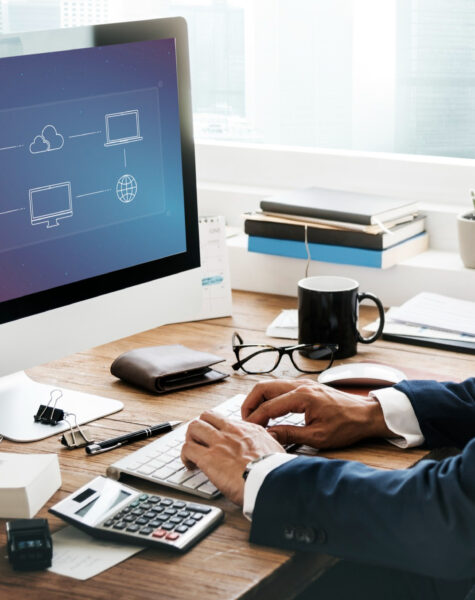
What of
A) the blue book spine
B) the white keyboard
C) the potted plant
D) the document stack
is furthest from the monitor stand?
the potted plant

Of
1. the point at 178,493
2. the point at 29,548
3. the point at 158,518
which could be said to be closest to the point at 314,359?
the point at 178,493

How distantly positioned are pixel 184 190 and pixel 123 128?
6.8 inches

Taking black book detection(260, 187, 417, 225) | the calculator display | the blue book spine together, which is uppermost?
black book detection(260, 187, 417, 225)

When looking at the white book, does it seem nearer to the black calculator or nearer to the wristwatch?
the black calculator

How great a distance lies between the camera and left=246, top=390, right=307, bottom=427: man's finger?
1306 millimetres

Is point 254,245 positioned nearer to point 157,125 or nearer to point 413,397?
point 157,125

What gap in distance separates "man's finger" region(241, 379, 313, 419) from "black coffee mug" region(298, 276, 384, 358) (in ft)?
0.98

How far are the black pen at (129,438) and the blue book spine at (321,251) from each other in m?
0.72

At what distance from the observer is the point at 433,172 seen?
2.12 m

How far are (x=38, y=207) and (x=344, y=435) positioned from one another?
1.73ft

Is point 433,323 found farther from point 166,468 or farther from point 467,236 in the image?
point 166,468

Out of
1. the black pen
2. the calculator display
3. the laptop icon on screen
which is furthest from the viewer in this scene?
the laptop icon on screen

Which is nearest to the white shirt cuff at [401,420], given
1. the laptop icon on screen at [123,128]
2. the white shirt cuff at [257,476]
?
the white shirt cuff at [257,476]

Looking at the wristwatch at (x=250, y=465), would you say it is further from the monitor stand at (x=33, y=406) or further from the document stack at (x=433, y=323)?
the document stack at (x=433, y=323)
